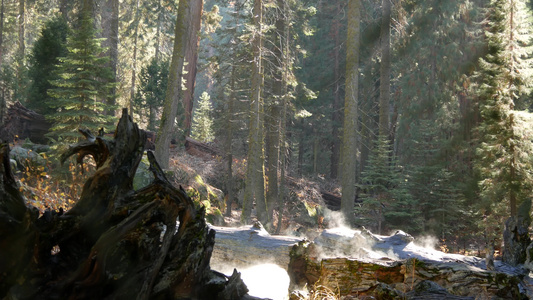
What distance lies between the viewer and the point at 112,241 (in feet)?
11.7

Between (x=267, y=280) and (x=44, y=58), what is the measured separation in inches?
532

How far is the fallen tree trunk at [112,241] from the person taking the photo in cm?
327

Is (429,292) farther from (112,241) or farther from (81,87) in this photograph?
(81,87)

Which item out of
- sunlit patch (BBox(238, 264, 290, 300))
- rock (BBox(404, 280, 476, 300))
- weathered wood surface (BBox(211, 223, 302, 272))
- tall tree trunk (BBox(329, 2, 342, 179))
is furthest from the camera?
tall tree trunk (BBox(329, 2, 342, 179))

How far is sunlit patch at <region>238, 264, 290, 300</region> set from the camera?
21.6ft

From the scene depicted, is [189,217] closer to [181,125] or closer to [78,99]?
[78,99]

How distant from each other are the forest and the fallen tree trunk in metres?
5.25

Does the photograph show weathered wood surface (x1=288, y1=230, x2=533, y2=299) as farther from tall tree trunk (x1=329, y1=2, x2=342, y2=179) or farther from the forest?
tall tree trunk (x1=329, y1=2, x2=342, y2=179)

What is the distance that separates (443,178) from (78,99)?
45.8 ft

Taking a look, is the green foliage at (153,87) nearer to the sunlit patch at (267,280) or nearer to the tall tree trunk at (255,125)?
the tall tree trunk at (255,125)

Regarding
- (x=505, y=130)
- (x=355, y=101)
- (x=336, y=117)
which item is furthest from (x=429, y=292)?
(x=336, y=117)

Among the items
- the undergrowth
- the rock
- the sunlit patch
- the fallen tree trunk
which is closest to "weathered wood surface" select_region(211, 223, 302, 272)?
the sunlit patch

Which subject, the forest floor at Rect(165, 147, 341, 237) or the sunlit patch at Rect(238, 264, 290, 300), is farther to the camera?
the forest floor at Rect(165, 147, 341, 237)

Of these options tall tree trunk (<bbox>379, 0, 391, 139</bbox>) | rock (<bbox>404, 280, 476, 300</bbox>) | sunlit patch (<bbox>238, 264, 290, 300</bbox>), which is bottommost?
sunlit patch (<bbox>238, 264, 290, 300</bbox>)
